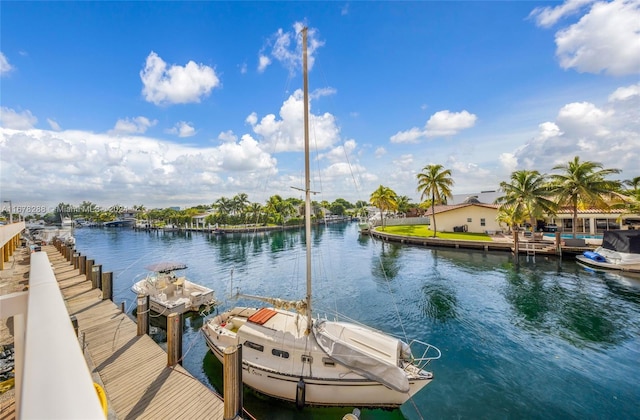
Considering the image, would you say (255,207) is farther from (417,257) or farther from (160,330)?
(160,330)

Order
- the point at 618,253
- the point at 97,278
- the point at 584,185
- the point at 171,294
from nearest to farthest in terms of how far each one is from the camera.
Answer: the point at 97,278, the point at 171,294, the point at 618,253, the point at 584,185

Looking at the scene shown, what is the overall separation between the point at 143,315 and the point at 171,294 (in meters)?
6.83

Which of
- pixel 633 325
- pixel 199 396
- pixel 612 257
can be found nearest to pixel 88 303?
pixel 199 396

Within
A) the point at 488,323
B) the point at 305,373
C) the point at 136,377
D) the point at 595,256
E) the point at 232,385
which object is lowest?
the point at 488,323

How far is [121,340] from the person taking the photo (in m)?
11.6

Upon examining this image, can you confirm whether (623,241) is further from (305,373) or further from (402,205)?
(402,205)

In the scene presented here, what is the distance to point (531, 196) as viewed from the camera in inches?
1326

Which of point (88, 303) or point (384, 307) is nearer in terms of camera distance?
point (88, 303)

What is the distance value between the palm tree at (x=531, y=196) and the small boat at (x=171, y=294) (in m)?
35.4

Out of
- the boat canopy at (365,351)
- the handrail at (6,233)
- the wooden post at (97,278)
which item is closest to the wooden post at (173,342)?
the boat canopy at (365,351)

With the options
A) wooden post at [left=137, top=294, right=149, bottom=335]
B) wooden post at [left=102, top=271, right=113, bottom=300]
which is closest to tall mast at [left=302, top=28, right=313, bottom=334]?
wooden post at [left=137, top=294, right=149, bottom=335]

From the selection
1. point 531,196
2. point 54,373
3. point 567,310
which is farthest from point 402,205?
point 54,373

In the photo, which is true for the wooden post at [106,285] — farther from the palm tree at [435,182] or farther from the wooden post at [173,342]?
the palm tree at [435,182]

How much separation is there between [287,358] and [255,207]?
7775 cm
